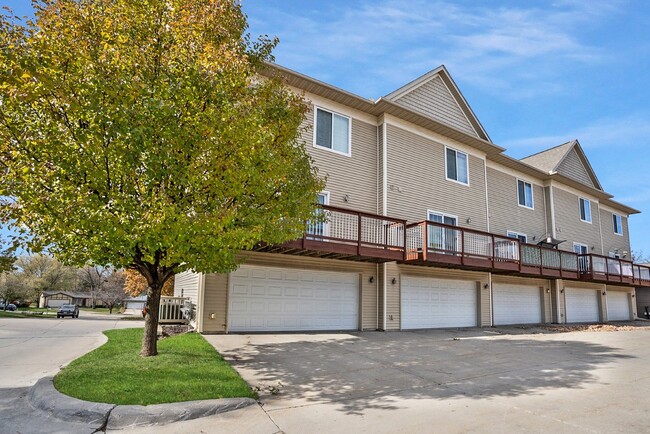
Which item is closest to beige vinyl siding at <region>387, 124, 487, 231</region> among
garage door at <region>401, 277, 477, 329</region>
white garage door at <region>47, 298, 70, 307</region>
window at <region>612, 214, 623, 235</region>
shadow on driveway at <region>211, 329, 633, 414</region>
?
garage door at <region>401, 277, 477, 329</region>

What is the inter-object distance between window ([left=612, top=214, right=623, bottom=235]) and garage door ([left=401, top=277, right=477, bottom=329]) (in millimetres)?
18434

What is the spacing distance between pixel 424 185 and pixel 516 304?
847 cm

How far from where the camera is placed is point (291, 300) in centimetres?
1309

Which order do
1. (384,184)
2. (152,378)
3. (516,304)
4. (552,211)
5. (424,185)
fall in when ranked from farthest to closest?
(552,211)
(516,304)
(424,185)
(384,184)
(152,378)

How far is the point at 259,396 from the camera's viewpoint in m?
5.85

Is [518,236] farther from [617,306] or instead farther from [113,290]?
[113,290]

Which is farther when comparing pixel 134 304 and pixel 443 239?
pixel 134 304

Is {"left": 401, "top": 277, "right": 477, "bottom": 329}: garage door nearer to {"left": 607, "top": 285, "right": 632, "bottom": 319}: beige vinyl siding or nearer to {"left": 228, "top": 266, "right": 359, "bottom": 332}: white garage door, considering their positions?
{"left": 228, "top": 266, "right": 359, "bottom": 332}: white garage door

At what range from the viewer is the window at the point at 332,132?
14.4 m

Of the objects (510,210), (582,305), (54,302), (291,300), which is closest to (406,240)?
(291,300)

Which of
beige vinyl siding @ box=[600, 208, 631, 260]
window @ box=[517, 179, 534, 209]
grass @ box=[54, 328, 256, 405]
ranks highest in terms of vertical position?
window @ box=[517, 179, 534, 209]

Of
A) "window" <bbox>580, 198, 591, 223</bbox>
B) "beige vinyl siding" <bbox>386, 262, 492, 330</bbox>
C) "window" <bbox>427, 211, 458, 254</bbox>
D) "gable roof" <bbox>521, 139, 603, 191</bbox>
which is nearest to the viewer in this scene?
"beige vinyl siding" <bbox>386, 262, 492, 330</bbox>

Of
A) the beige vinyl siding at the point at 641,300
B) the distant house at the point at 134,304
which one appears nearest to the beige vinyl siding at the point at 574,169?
the beige vinyl siding at the point at 641,300

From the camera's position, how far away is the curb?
Answer: 15.5 ft
